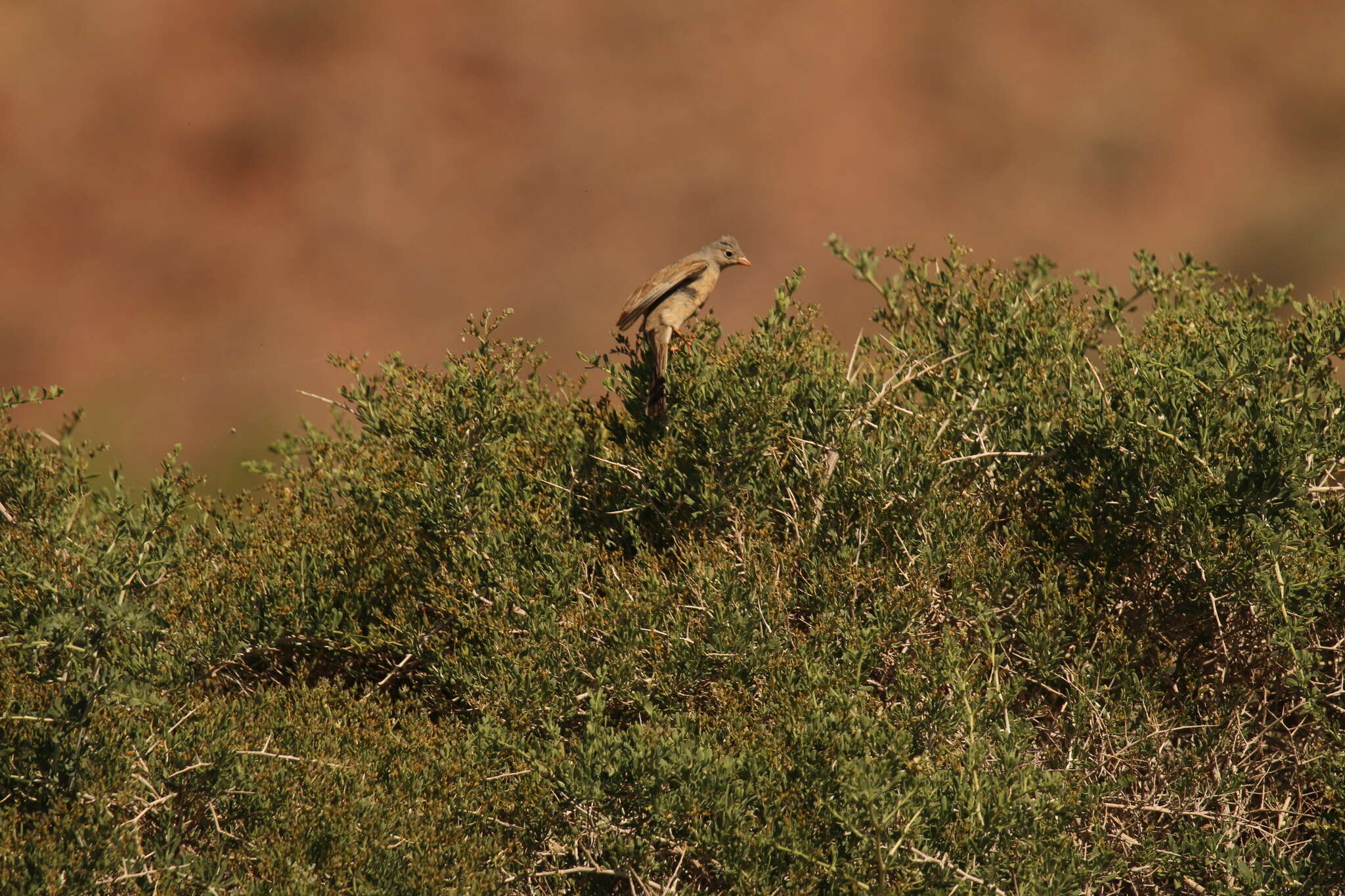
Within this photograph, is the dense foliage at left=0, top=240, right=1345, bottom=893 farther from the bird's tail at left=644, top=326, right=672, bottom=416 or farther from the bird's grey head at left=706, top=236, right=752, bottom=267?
the bird's grey head at left=706, top=236, right=752, bottom=267

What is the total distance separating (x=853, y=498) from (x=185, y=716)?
321 centimetres

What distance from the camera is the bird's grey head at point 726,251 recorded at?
27.9ft

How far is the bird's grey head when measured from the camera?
334 inches

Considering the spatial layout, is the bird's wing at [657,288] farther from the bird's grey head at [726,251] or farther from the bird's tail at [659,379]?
the bird's grey head at [726,251]

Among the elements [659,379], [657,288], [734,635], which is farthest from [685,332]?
[734,635]

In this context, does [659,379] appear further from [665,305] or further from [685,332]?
[665,305]

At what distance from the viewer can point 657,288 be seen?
24.8ft

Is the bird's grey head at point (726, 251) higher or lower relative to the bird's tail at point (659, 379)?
higher

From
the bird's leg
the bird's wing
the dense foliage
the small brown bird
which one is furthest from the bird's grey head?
the dense foliage

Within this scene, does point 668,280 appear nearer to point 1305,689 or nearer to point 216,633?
point 216,633

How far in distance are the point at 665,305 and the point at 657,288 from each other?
111mm

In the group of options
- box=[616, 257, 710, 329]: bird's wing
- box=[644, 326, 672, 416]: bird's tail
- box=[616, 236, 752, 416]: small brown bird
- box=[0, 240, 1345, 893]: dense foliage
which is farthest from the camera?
box=[616, 257, 710, 329]: bird's wing

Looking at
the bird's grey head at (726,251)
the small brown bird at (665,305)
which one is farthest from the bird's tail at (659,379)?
the bird's grey head at (726,251)

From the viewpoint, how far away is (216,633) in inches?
245
